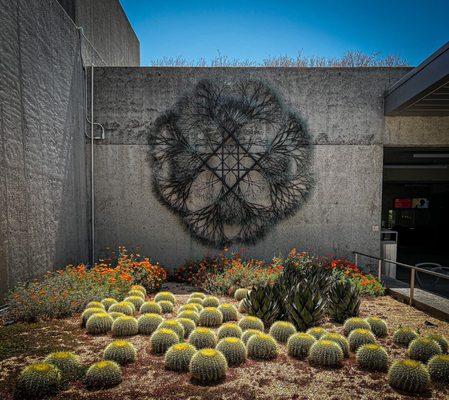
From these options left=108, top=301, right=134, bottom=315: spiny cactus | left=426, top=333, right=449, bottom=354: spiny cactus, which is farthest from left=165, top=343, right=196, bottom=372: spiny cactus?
left=426, top=333, right=449, bottom=354: spiny cactus

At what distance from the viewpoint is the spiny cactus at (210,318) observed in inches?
191

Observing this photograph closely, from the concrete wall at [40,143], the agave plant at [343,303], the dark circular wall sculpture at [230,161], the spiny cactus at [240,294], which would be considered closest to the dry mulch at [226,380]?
the agave plant at [343,303]

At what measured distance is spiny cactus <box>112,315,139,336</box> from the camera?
4.42 meters

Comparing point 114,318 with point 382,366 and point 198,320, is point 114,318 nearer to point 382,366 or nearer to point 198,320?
point 198,320

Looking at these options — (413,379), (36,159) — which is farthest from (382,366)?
(36,159)

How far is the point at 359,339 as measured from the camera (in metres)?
4.13

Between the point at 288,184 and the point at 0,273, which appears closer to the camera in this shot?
the point at 0,273

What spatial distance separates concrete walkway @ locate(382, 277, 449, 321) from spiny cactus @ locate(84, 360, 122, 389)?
4792 millimetres

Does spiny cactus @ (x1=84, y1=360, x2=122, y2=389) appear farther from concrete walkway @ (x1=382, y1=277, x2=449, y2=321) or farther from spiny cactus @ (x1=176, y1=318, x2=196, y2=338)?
concrete walkway @ (x1=382, y1=277, x2=449, y2=321)

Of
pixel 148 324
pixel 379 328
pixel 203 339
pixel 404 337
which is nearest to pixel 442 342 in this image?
pixel 404 337

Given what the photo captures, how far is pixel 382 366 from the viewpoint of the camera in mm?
3623

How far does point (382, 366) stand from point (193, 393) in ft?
6.53

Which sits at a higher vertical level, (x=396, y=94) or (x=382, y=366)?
(x=396, y=94)

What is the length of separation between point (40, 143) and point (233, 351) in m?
5.14
